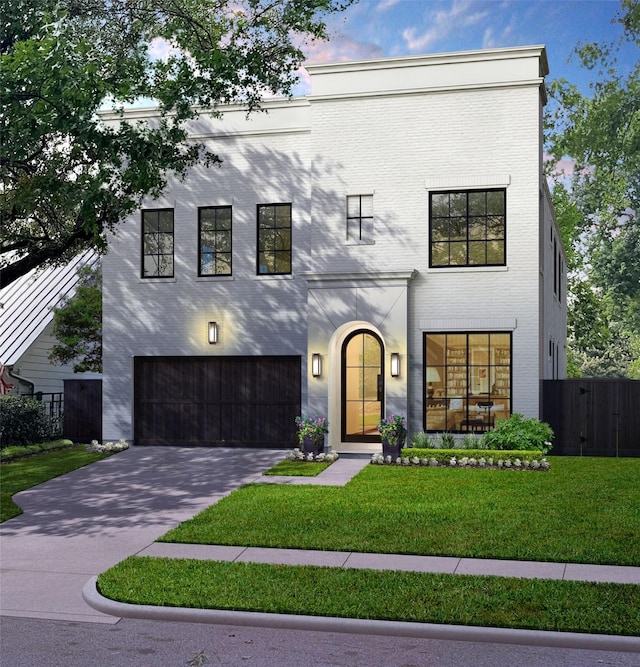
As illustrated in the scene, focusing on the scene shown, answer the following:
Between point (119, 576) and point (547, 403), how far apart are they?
1283 cm

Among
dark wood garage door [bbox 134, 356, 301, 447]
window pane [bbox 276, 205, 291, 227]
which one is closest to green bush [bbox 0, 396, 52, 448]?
dark wood garage door [bbox 134, 356, 301, 447]

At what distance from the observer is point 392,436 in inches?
728

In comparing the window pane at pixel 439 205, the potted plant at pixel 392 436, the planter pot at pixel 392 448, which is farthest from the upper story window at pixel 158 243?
the planter pot at pixel 392 448

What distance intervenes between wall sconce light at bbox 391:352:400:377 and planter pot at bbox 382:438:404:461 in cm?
163

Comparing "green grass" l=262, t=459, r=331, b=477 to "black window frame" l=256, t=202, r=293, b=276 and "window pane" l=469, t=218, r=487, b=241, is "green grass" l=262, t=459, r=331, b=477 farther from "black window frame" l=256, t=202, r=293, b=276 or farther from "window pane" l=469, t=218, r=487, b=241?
"window pane" l=469, t=218, r=487, b=241

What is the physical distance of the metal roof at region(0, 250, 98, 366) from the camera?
2745cm

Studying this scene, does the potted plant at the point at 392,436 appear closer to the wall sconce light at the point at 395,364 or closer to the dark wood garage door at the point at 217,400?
the wall sconce light at the point at 395,364

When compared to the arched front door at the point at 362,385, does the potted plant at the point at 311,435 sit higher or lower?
lower

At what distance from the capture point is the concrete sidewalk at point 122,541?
891 cm

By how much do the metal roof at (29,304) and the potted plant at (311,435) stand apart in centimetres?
1180

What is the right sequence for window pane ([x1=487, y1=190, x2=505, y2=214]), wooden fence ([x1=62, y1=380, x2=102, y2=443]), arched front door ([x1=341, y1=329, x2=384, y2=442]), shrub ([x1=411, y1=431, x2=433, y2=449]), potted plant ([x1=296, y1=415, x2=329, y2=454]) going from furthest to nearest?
wooden fence ([x1=62, y1=380, x2=102, y2=443]) < arched front door ([x1=341, y1=329, x2=384, y2=442]) < window pane ([x1=487, y1=190, x2=505, y2=214]) < shrub ([x1=411, y1=431, x2=433, y2=449]) < potted plant ([x1=296, y1=415, x2=329, y2=454])

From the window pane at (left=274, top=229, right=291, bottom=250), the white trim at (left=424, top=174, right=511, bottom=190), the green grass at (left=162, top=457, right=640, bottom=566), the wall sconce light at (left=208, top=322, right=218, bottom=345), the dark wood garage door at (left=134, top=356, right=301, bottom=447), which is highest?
the white trim at (left=424, top=174, right=511, bottom=190)

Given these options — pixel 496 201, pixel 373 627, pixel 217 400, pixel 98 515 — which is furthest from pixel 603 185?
pixel 373 627

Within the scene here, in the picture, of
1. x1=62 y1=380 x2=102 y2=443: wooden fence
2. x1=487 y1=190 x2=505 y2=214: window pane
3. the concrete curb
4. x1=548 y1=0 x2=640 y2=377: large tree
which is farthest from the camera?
x1=548 y1=0 x2=640 y2=377: large tree
